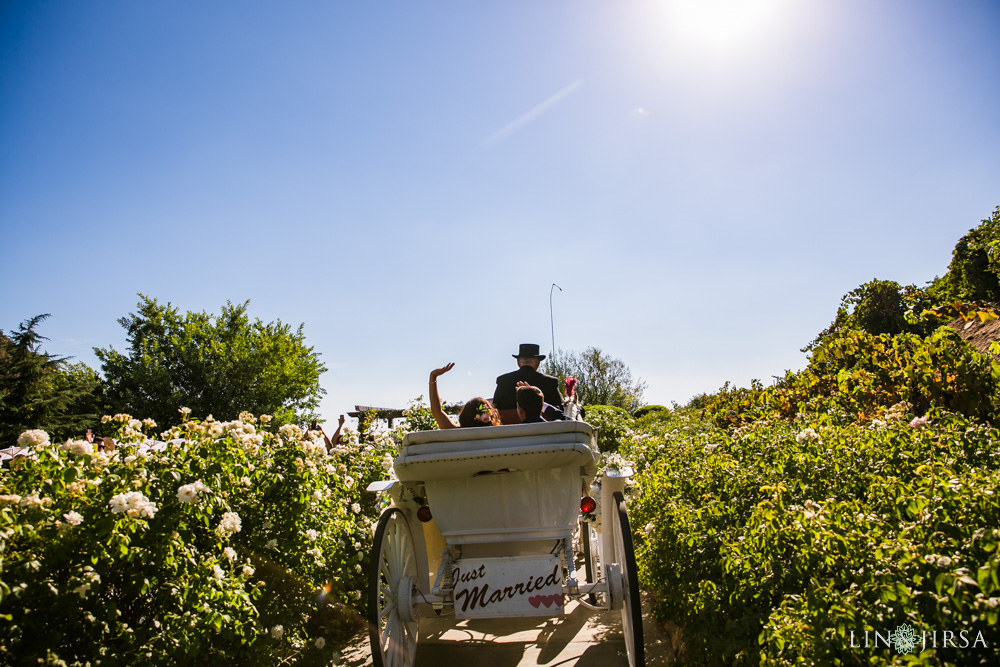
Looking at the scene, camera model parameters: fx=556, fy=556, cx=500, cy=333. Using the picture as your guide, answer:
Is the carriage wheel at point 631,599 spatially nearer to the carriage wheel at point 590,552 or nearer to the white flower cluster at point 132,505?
the carriage wheel at point 590,552

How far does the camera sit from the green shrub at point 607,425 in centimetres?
1164

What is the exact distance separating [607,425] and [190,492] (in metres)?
10.2

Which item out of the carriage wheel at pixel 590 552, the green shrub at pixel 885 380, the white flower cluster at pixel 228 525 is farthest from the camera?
the carriage wheel at pixel 590 552

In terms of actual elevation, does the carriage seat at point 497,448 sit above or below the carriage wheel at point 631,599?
above

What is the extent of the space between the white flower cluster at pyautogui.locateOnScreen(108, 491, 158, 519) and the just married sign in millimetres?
1672

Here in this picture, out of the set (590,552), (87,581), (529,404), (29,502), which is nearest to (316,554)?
(87,581)

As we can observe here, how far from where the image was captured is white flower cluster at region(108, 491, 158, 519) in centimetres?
216

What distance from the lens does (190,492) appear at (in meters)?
2.39

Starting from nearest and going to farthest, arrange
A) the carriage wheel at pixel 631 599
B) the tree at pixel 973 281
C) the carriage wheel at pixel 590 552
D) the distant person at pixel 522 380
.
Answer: the carriage wheel at pixel 631 599 → the carriage wheel at pixel 590 552 → the distant person at pixel 522 380 → the tree at pixel 973 281

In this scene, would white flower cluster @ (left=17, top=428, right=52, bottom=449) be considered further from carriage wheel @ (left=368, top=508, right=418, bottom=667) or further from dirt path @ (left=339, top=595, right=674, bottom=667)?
dirt path @ (left=339, top=595, right=674, bottom=667)

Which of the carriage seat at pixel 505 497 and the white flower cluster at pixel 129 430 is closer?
the white flower cluster at pixel 129 430

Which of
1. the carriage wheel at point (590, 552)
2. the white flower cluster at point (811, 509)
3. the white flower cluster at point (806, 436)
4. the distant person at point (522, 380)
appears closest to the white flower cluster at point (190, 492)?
the white flower cluster at point (811, 509)

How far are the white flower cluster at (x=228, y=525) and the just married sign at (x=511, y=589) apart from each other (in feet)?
A: 4.10

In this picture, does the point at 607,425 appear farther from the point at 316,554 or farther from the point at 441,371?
the point at 316,554
